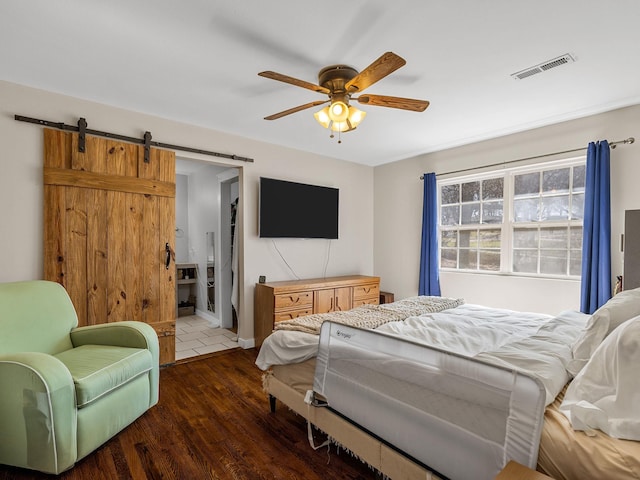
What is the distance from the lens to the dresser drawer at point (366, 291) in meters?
4.29

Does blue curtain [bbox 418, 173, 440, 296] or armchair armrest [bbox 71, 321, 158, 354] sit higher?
blue curtain [bbox 418, 173, 440, 296]

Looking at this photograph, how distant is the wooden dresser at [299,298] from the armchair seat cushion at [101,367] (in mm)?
1451

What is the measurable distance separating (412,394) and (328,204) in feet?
10.8

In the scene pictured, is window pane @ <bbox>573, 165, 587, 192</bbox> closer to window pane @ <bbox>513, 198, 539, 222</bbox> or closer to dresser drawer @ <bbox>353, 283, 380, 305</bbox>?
window pane @ <bbox>513, 198, 539, 222</bbox>

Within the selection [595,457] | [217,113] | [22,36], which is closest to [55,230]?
[22,36]

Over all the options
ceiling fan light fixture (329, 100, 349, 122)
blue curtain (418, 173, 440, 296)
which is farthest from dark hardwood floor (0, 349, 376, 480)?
blue curtain (418, 173, 440, 296)

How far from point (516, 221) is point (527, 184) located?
Result: 42cm

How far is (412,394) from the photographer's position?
1411 millimetres

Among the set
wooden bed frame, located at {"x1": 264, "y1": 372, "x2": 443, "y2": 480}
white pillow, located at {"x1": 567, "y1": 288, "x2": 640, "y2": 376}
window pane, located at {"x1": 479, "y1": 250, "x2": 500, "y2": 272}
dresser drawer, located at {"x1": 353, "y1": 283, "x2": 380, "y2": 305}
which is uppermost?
window pane, located at {"x1": 479, "y1": 250, "x2": 500, "y2": 272}

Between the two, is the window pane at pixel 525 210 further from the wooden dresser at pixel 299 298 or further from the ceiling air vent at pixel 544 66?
the wooden dresser at pixel 299 298

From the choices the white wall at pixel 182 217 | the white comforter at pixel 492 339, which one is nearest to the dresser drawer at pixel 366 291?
the white comforter at pixel 492 339

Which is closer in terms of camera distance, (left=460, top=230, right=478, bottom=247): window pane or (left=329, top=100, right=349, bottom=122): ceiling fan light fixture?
(left=329, top=100, right=349, bottom=122): ceiling fan light fixture

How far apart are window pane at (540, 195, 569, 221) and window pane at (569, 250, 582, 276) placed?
1.20 ft

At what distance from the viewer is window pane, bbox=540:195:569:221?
336cm
